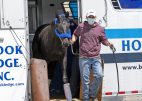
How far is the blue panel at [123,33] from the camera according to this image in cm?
716

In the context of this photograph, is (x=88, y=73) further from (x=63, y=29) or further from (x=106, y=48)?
(x=63, y=29)

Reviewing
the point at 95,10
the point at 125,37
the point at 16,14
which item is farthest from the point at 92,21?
the point at 16,14

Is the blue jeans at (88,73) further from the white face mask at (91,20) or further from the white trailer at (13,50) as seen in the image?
the white trailer at (13,50)

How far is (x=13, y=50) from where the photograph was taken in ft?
21.6

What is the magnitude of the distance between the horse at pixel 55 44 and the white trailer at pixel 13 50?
27.1 inches

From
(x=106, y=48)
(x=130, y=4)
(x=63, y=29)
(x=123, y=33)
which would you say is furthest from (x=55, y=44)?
(x=130, y=4)

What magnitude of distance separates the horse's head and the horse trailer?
244mm

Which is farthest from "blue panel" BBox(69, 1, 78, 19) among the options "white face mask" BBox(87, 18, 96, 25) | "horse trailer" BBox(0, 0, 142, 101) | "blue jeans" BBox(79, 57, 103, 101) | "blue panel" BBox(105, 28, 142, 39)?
"blue jeans" BBox(79, 57, 103, 101)

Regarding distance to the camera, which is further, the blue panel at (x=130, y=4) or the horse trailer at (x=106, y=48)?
the blue panel at (x=130, y=4)

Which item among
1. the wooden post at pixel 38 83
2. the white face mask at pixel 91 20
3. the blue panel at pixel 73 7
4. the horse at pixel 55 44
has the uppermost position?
the blue panel at pixel 73 7

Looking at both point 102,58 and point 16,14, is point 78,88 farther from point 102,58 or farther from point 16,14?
point 16,14

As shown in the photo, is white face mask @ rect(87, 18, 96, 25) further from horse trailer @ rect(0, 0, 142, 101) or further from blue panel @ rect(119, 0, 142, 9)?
blue panel @ rect(119, 0, 142, 9)

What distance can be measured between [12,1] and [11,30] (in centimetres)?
44

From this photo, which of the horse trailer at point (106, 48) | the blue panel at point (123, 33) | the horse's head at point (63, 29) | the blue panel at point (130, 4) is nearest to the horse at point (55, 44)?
the horse's head at point (63, 29)
